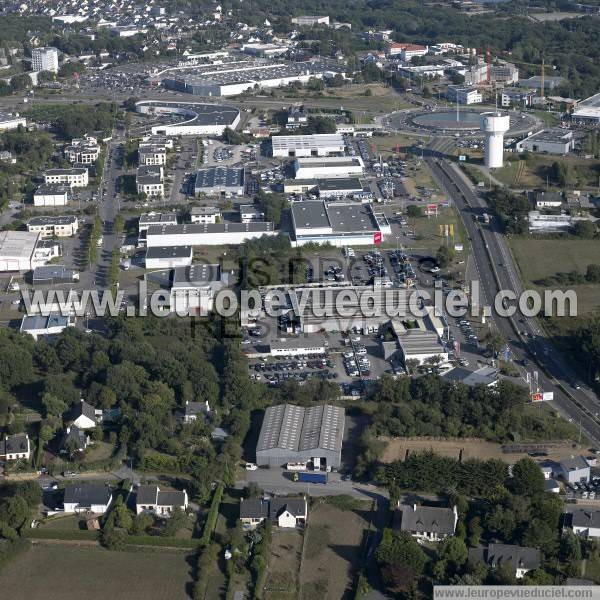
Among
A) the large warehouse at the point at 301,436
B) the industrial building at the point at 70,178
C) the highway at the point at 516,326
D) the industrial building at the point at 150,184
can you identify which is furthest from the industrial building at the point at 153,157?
the large warehouse at the point at 301,436

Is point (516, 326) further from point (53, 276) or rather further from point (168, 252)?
point (53, 276)

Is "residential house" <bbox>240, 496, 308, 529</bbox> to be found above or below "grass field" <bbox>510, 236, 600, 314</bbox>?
above

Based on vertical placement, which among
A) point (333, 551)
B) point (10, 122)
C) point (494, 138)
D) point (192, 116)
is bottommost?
point (333, 551)

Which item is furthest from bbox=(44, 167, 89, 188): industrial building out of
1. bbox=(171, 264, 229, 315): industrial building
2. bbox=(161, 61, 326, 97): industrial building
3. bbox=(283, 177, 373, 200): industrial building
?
bbox=(161, 61, 326, 97): industrial building

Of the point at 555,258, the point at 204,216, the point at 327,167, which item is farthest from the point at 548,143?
the point at 204,216

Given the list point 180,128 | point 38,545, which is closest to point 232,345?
point 38,545

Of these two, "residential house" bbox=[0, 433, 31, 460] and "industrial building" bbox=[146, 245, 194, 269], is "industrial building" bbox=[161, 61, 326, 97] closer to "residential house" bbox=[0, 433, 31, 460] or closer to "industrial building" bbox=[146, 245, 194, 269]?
"industrial building" bbox=[146, 245, 194, 269]

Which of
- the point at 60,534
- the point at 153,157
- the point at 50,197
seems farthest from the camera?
the point at 153,157
